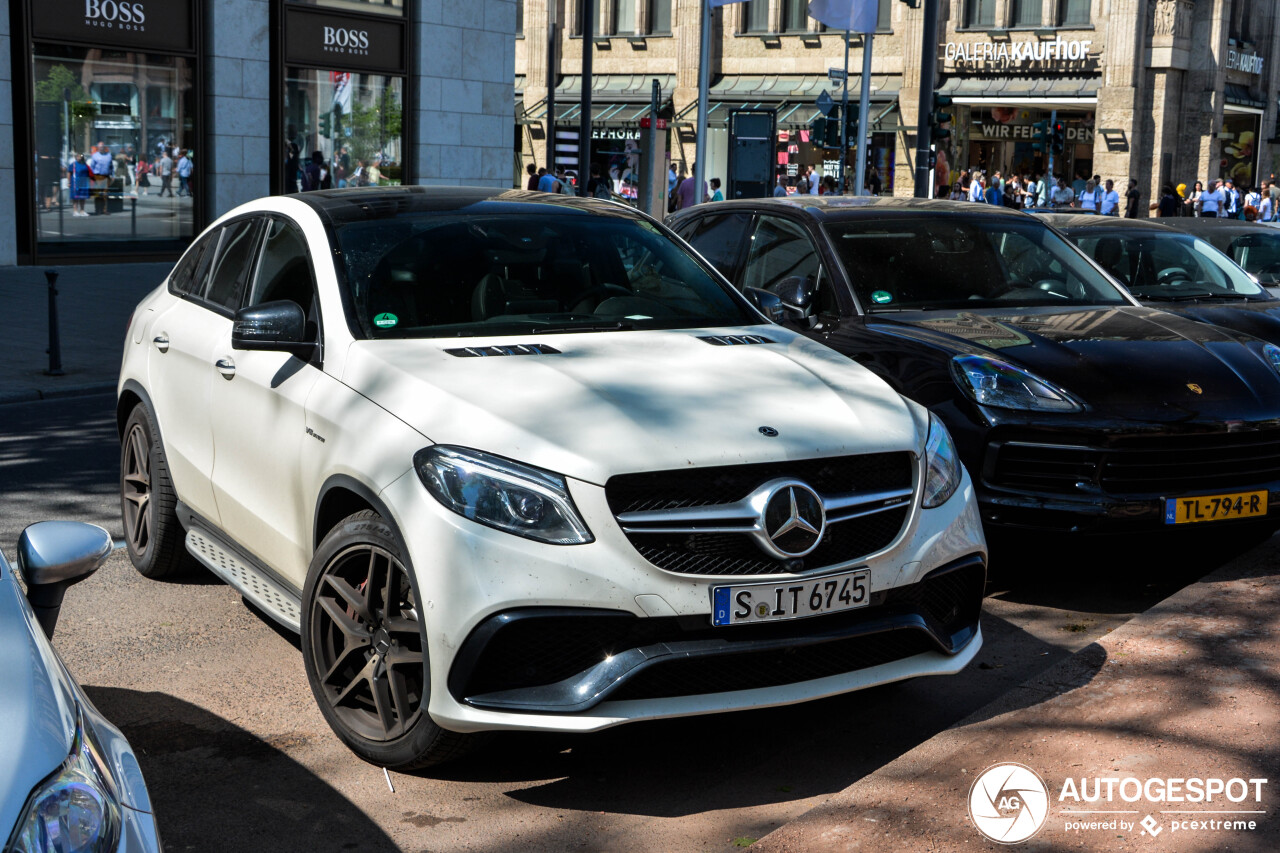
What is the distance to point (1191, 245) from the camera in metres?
9.69

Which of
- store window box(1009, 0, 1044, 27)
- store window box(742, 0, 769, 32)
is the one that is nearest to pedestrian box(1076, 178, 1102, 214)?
store window box(1009, 0, 1044, 27)

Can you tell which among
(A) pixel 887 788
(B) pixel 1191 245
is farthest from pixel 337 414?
(B) pixel 1191 245

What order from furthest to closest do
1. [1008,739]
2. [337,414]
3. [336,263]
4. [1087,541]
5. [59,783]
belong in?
[1087,541]
[336,263]
[337,414]
[1008,739]
[59,783]

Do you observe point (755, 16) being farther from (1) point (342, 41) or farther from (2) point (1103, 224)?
(2) point (1103, 224)

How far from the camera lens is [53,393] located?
10695 mm

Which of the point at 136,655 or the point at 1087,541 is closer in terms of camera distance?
the point at 136,655

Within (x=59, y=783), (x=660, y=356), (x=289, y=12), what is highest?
(x=289, y=12)

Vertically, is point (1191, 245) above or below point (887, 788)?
above

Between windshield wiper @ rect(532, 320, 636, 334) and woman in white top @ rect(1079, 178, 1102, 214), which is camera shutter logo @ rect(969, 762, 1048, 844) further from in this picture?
woman in white top @ rect(1079, 178, 1102, 214)

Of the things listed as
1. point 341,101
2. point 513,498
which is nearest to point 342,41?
point 341,101

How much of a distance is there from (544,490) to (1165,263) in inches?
282

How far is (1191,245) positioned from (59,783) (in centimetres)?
910

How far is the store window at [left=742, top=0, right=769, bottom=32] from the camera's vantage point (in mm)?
47531

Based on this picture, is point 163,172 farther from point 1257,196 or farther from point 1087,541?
point 1257,196
